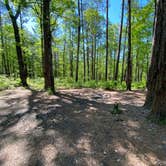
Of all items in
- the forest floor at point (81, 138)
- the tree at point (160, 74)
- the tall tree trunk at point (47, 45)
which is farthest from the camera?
the tall tree trunk at point (47, 45)

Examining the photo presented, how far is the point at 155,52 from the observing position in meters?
5.11

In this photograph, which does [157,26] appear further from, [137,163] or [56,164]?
[56,164]

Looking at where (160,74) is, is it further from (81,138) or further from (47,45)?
(47,45)

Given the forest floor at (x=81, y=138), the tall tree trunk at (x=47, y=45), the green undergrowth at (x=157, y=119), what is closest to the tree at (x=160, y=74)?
the green undergrowth at (x=157, y=119)

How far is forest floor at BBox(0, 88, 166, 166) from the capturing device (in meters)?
2.90

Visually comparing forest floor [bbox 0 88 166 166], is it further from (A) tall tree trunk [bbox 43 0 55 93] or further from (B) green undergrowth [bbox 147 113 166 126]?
(A) tall tree trunk [bbox 43 0 55 93]

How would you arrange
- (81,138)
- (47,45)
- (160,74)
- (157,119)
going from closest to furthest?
1. (81,138)
2. (160,74)
3. (157,119)
4. (47,45)

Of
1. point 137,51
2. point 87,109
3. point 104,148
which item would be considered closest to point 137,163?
point 104,148

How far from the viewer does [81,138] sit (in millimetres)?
3549

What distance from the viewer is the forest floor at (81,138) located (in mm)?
2900

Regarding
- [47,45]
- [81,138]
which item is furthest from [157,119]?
[47,45]

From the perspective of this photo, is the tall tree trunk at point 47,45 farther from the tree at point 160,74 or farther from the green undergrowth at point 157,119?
the green undergrowth at point 157,119

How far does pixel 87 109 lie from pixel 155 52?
2713 mm

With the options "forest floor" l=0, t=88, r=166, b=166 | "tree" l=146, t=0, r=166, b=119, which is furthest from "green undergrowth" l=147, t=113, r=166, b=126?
"forest floor" l=0, t=88, r=166, b=166
